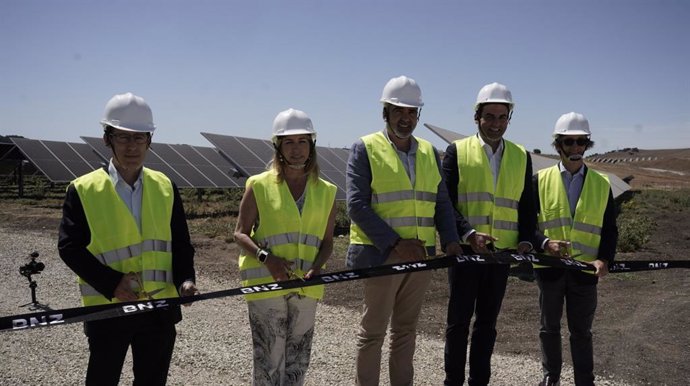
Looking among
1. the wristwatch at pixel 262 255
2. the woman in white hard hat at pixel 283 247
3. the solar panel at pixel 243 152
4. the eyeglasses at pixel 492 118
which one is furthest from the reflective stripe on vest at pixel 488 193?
the solar panel at pixel 243 152

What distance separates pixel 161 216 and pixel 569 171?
3.10m

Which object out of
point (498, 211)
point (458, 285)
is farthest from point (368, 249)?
point (498, 211)

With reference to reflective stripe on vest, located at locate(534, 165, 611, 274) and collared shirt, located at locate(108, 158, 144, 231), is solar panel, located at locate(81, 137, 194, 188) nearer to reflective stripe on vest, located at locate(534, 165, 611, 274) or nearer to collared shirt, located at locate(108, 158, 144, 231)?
reflective stripe on vest, located at locate(534, 165, 611, 274)

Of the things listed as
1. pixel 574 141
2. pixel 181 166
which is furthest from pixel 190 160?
pixel 574 141

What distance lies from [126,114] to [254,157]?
16.7 m

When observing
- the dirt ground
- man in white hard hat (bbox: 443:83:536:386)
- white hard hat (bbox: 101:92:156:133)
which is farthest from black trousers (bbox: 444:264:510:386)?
white hard hat (bbox: 101:92:156:133)

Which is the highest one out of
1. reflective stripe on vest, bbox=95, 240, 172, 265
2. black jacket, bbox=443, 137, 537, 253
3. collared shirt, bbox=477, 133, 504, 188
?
collared shirt, bbox=477, 133, 504, 188

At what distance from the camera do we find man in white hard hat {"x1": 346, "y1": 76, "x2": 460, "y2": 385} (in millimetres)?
3738

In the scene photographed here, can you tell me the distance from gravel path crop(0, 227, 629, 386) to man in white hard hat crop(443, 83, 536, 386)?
92cm

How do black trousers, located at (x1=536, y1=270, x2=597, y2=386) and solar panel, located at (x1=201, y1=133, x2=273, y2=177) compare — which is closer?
black trousers, located at (x1=536, y1=270, x2=597, y2=386)

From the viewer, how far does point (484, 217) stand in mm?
4168

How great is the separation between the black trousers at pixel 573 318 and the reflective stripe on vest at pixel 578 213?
0.85 ft

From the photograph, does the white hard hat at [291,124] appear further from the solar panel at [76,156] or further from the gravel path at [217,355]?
the solar panel at [76,156]

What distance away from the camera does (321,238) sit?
3590 millimetres
